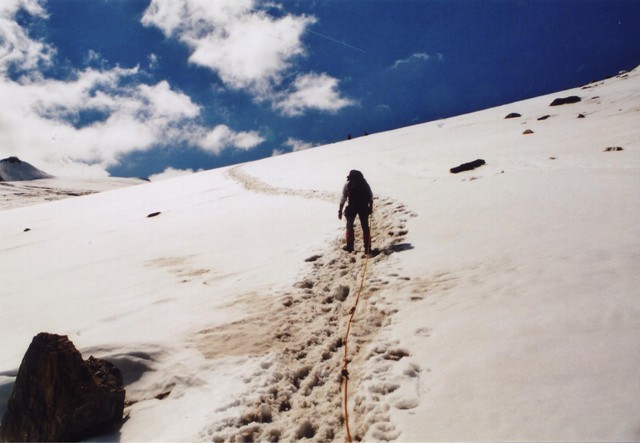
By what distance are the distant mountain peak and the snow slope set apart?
465ft

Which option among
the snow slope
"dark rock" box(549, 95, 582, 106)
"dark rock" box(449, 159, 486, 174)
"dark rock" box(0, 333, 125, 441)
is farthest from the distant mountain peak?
"dark rock" box(0, 333, 125, 441)

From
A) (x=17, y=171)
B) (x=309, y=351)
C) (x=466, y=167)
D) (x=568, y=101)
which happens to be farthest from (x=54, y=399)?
(x=17, y=171)

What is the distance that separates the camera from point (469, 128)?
1335 inches

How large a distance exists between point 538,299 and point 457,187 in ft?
31.1

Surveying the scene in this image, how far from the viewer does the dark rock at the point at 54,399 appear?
370 centimetres

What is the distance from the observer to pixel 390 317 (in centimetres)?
562

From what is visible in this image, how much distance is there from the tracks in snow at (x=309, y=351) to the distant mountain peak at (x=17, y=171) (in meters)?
148

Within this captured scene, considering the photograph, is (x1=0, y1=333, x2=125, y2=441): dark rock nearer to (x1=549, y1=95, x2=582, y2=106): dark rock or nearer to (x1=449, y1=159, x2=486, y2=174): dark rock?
(x1=449, y1=159, x2=486, y2=174): dark rock

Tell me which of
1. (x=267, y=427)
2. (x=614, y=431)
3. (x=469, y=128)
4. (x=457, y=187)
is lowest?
(x=267, y=427)

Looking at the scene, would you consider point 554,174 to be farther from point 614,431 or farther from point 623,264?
point 614,431

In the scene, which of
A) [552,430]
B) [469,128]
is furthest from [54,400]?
[469,128]

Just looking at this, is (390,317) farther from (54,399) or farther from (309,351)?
(54,399)

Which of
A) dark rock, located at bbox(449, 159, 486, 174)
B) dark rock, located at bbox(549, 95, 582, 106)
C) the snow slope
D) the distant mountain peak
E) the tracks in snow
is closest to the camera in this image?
the snow slope

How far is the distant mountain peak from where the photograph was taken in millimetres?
123350
